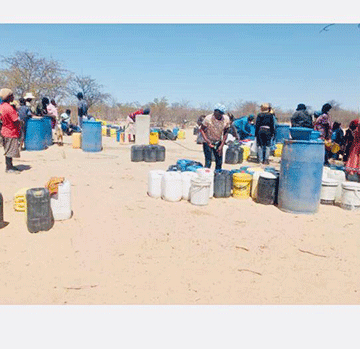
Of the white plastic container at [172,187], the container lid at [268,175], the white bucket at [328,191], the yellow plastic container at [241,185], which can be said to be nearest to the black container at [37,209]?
the white plastic container at [172,187]

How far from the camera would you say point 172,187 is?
18.8 feet

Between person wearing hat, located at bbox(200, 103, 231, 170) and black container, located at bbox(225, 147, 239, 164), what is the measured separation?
3106mm

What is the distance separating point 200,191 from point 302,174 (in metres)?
1.68

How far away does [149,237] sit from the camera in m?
4.22

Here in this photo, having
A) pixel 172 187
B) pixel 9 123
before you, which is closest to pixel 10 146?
pixel 9 123

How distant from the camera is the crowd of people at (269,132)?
22.4 feet

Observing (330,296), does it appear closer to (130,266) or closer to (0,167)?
(130,266)

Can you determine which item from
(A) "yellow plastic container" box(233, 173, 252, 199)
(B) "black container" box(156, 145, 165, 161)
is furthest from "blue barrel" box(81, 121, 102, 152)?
(A) "yellow plastic container" box(233, 173, 252, 199)

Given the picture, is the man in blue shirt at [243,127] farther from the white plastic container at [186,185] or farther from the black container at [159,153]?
the white plastic container at [186,185]

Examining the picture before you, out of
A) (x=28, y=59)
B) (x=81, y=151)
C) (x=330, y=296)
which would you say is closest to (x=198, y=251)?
(x=330, y=296)

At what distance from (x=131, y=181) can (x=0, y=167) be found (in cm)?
355

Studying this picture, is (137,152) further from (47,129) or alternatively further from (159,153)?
(47,129)

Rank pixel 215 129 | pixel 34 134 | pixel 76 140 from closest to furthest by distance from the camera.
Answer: pixel 215 129
pixel 34 134
pixel 76 140

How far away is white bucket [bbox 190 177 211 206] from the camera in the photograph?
5.58m
